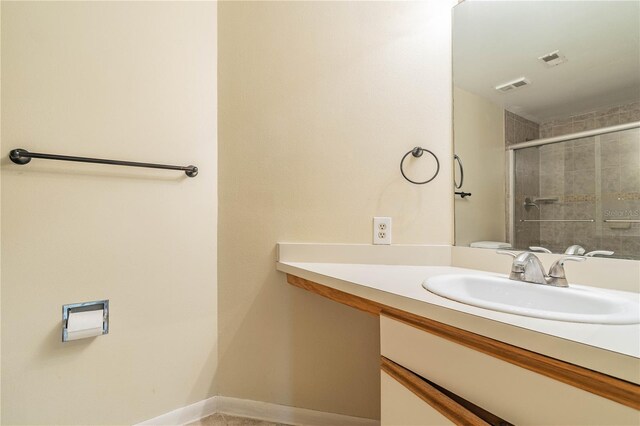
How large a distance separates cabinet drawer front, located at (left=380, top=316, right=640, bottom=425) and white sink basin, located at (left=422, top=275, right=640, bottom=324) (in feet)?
0.36

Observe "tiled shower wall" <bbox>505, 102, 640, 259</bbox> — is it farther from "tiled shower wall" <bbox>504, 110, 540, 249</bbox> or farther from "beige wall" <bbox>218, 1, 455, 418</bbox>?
"beige wall" <bbox>218, 1, 455, 418</bbox>

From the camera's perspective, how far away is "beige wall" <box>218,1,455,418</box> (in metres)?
1.22

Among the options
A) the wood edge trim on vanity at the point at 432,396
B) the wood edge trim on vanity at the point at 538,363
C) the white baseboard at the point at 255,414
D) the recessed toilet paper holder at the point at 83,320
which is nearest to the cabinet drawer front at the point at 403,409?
the wood edge trim on vanity at the point at 432,396

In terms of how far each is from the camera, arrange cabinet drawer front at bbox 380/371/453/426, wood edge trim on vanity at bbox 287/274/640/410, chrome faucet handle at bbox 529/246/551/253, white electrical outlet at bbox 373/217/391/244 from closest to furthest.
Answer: wood edge trim on vanity at bbox 287/274/640/410 → cabinet drawer front at bbox 380/371/453/426 → chrome faucet handle at bbox 529/246/551/253 → white electrical outlet at bbox 373/217/391/244

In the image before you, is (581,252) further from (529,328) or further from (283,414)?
(283,414)

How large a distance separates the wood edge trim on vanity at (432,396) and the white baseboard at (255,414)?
2.17ft

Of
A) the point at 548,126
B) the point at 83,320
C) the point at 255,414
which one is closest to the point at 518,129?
the point at 548,126

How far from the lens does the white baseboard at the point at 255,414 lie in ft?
4.12

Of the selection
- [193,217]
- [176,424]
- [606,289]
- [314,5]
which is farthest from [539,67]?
[176,424]

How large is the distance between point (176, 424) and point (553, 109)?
1.91 meters

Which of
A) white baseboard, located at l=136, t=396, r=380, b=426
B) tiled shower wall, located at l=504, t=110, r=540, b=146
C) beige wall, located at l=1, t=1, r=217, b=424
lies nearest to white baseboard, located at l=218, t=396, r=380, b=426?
white baseboard, located at l=136, t=396, r=380, b=426

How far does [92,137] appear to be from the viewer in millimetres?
1137

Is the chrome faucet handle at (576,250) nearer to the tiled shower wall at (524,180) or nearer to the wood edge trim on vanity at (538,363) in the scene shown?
the tiled shower wall at (524,180)

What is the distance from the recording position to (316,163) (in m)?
1.29
